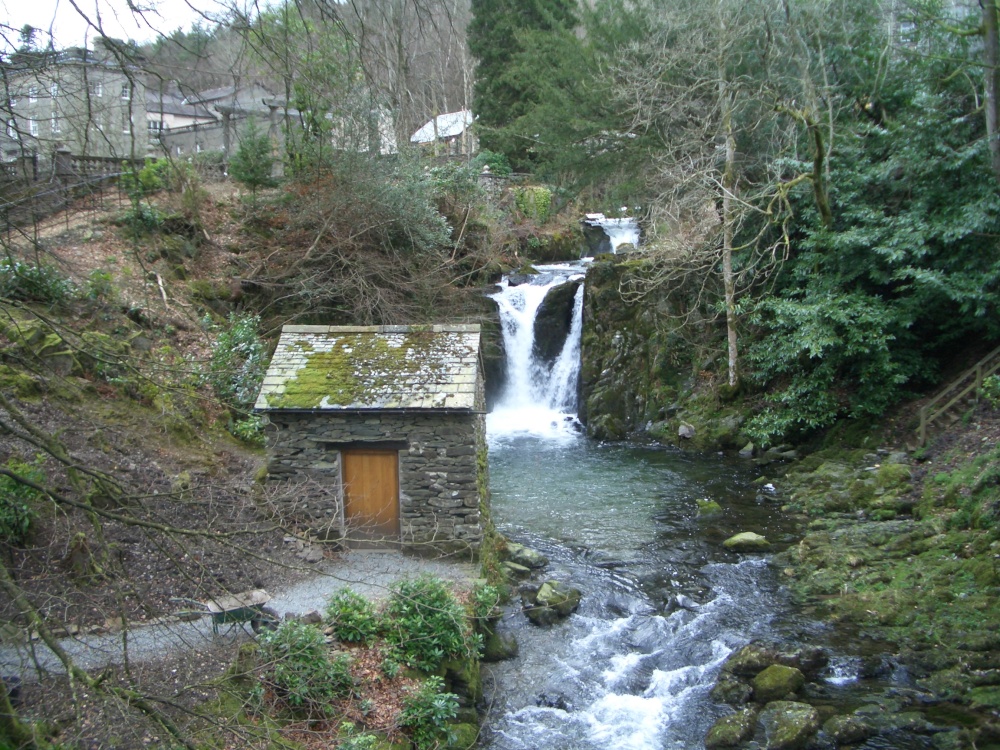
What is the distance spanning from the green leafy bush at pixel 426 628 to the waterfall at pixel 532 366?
50.0ft

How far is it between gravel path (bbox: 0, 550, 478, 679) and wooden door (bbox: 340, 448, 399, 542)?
18.4 inches

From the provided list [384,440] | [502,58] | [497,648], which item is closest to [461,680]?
[497,648]

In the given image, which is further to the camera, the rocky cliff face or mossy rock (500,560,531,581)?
the rocky cliff face

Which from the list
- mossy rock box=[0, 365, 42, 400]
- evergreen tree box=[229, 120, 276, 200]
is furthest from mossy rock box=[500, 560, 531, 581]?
evergreen tree box=[229, 120, 276, 200]

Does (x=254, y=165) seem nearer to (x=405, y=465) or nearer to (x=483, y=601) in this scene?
(x=405, y=465)

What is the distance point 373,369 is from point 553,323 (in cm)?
1400

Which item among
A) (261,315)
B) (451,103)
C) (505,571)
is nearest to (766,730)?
(505,571)

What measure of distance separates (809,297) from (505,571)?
34.6 ft

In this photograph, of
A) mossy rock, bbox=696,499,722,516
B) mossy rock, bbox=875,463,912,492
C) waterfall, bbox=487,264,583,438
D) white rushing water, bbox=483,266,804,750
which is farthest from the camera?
waterfall, bbox=487,264,583,438

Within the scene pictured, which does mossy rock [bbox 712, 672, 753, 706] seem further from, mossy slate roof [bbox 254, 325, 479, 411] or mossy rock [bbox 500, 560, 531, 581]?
mossy slate roof [bbox 254, 325, 479, 411]

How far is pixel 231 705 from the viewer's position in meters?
7.16

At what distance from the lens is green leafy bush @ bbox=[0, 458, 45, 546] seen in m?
9.10

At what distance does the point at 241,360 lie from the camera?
16.9 m

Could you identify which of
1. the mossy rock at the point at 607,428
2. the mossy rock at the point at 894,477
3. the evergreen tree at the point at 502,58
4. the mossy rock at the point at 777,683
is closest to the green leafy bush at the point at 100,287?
the mossy rock at the point at 607,428
